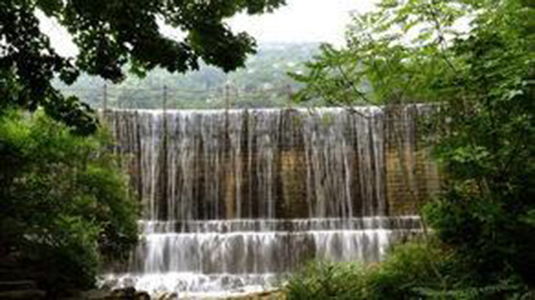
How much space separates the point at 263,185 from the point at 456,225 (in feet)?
38.9

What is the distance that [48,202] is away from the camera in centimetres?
897

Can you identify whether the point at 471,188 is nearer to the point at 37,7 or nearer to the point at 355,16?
the point at 355,16

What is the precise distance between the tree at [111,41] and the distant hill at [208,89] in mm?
18064

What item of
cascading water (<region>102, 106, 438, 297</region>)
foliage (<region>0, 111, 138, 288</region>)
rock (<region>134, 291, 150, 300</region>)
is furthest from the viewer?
cascading water (<region>102, 106, 438, 297</region>)

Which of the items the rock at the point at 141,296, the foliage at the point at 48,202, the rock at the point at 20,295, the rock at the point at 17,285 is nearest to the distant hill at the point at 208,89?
the foliage at the point at 48,202

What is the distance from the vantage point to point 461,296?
589 centimetres

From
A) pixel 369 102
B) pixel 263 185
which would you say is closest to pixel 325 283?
pixel 369 102

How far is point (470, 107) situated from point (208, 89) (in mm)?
27408

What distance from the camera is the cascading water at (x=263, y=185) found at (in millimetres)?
17031

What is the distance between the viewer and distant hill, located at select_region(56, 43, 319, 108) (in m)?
29.9

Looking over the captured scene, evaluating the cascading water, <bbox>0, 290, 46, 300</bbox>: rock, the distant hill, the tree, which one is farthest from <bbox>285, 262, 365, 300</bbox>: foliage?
the distant hill

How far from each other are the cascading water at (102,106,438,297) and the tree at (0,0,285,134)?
1126 centimetres

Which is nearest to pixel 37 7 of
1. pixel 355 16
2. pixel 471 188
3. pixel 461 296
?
pixel 355 16

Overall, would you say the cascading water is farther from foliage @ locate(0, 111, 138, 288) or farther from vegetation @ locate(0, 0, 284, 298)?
foliage @ locate(0, 111, 138, 288)
